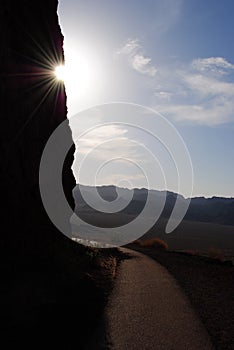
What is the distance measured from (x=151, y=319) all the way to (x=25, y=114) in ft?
26.1

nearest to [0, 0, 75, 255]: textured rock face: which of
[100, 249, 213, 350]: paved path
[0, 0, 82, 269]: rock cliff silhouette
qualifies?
[0, 0, 82, 269]: rock cliff silhouette

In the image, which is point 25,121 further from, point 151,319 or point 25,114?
point 151,319

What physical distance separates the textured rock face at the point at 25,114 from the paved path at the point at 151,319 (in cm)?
368

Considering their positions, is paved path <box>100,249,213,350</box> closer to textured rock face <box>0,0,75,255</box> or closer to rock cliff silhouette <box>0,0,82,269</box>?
rock cliff silhouette <box>0,0,82,269</box>

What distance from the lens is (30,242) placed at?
12695 mm

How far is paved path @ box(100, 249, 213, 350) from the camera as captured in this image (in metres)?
8.05

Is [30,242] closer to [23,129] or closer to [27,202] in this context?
[27,202]

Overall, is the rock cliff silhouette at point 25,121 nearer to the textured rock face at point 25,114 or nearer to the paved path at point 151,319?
the textured rock face at point 25,114

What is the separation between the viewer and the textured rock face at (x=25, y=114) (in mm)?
11238

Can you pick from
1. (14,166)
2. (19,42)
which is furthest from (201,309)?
(19,42)

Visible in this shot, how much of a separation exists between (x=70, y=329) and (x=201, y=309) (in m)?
4.70

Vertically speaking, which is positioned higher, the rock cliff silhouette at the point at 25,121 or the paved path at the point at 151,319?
the rock cliff silhouette at the point at 25,121

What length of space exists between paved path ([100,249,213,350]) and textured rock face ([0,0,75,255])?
3675 mm

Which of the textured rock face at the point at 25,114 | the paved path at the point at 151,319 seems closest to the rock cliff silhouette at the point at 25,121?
the textured rock face at the point at 25,114
